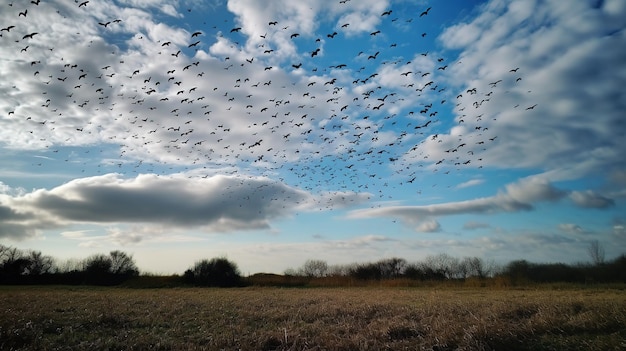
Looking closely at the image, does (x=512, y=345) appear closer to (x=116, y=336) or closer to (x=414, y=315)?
(x=414, y=315)

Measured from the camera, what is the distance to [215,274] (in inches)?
2953

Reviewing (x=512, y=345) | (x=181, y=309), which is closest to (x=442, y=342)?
(x=512, y=345)

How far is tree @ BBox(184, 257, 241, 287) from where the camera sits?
242 ft

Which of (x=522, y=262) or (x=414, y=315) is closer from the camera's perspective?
(x=414, y=315)

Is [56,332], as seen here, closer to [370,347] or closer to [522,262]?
[370,347]

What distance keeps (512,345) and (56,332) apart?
1396 centimetres

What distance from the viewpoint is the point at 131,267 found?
86.8m

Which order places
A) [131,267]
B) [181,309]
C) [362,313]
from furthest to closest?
1. [131,267]
2. [181,309]
3. [362,313]

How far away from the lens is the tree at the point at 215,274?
73875 mm

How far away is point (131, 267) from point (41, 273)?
707 inches

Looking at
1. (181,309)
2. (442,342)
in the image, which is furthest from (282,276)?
(442,342)

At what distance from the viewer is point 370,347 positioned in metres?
8.84

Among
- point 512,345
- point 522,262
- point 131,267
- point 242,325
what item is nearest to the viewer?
point 512,345

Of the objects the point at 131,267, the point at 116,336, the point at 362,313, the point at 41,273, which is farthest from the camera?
the point at 131,267
